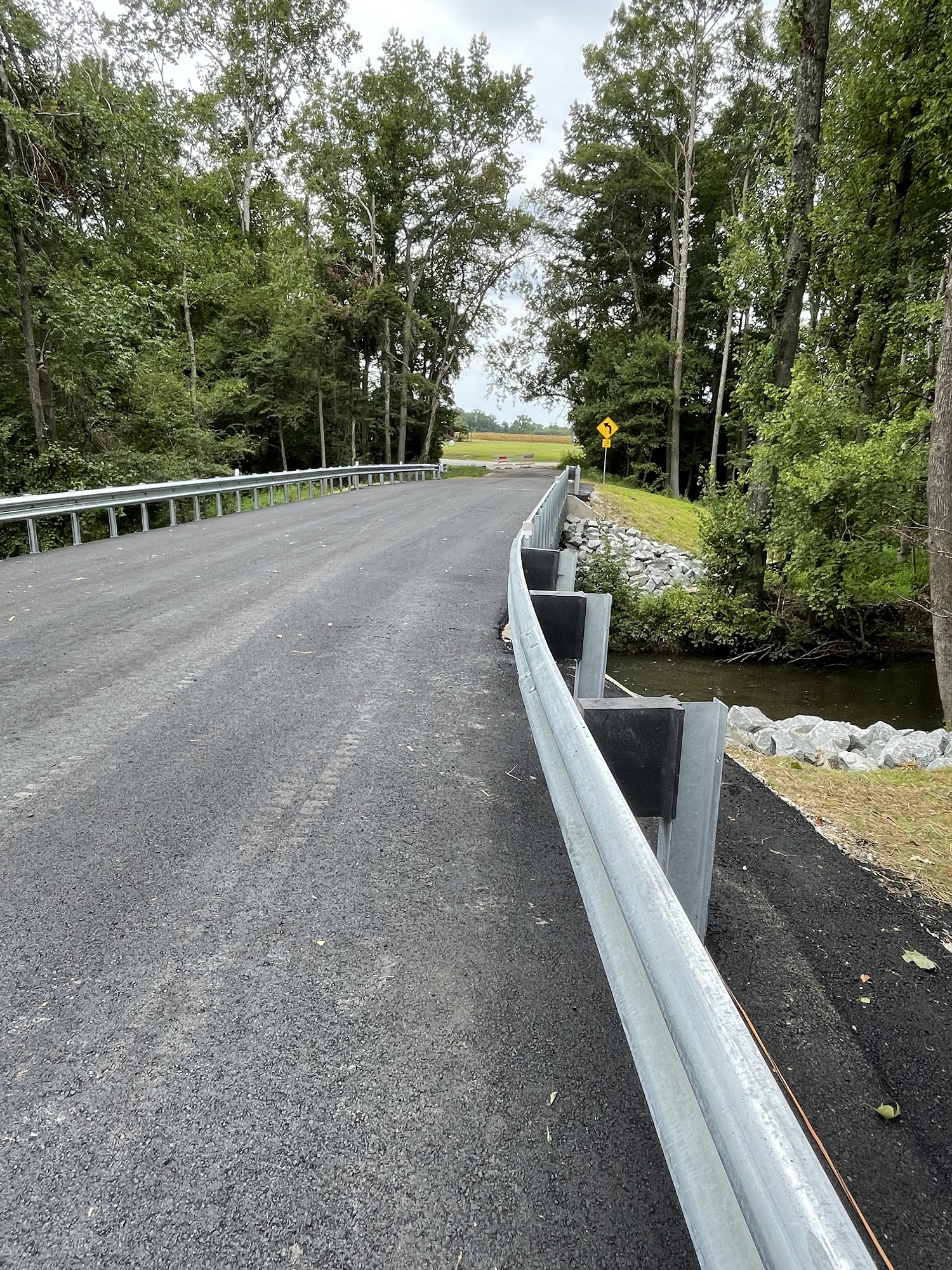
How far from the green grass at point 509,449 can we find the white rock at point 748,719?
183ft

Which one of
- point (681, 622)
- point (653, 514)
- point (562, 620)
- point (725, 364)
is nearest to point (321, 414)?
point (653, 514)

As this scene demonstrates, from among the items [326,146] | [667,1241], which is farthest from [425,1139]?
[326,146]

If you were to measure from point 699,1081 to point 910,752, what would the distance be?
6811 mm

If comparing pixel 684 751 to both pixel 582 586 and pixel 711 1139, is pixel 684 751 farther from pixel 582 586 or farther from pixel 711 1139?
pixel 582 586

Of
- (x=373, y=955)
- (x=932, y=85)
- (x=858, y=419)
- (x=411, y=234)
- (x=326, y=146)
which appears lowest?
(x=373, y=955)

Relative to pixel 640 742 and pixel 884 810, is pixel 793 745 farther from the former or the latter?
pixel 640 742

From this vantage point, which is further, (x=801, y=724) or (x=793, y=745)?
(x=801, y=724)

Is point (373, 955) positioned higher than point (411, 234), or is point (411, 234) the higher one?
point (411, 234)

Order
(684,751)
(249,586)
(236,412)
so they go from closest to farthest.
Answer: (684,751)
(249,586)
(236,412)

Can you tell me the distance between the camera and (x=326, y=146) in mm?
34562

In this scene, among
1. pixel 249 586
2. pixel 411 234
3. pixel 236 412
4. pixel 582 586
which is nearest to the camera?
pixel 249 586

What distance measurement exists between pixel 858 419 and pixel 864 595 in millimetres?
3130

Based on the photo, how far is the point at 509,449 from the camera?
8919 centimetres

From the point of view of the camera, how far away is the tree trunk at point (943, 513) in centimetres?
913
